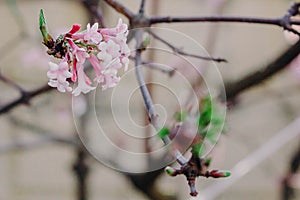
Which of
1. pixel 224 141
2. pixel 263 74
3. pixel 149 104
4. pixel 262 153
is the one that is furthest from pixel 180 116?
pixel 224 141

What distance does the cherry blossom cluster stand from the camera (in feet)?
1.89

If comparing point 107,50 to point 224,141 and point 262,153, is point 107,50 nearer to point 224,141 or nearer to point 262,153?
point 262,153

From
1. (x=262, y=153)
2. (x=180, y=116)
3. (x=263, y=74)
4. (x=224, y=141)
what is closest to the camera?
(x=180, y=116)

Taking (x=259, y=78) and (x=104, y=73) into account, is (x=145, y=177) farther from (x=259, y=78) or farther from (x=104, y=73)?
(x=104, y=73)

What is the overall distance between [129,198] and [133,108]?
45 cm

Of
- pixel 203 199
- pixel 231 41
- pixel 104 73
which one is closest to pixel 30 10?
pixel 231 41

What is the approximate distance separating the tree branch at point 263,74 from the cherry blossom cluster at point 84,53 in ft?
1.16

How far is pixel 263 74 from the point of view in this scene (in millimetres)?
1085

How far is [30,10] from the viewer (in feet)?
7.98

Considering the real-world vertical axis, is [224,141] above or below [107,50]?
below

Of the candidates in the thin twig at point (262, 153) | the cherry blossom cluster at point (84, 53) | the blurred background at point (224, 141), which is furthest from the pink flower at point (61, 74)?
the blurred background at point (224, 141)

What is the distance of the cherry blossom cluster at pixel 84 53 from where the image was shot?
58cm

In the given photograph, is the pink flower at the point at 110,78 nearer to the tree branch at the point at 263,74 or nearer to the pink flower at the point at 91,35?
the pink flower at the point at 91,35

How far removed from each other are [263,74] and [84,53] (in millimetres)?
565
